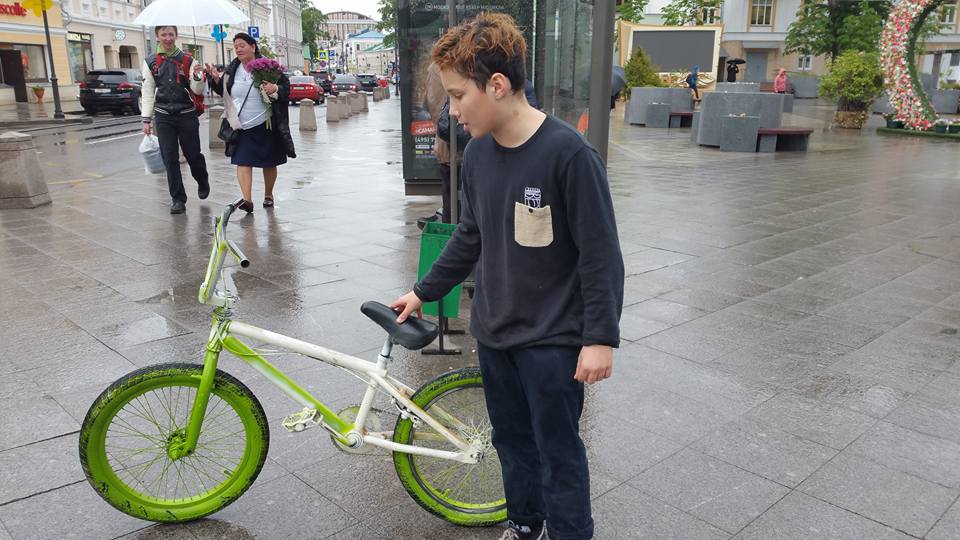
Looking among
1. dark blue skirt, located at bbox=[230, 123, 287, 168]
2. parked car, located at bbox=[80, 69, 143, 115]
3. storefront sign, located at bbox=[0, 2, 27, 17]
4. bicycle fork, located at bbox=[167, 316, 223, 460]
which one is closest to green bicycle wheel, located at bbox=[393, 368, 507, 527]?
bicycle fork, located at bbox=[167, 316, 223, 460]

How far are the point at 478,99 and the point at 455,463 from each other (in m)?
1.37

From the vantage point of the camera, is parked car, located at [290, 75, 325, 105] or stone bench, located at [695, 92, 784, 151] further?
parked car, located at [290, 75, 325, 105]

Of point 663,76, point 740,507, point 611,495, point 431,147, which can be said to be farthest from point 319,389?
point 663,76

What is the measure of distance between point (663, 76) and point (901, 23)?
1565cm

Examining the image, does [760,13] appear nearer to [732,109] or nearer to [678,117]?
[678,117]

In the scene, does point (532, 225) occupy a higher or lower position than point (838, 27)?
lower

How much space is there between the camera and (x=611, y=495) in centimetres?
309

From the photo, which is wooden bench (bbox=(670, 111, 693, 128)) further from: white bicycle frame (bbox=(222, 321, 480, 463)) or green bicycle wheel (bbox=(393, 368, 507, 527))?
white bicycle frame (bbox=(222, 321, 480, 463))

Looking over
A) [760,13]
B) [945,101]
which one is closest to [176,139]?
[945,101]

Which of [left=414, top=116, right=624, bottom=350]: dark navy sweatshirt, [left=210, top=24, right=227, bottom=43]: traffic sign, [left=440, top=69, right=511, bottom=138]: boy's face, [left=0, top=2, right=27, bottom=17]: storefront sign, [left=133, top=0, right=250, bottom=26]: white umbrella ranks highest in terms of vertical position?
[left=0, top=2, right=27, bottom=17]: storefront sign

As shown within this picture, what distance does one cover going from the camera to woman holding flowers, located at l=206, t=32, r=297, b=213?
8.08m

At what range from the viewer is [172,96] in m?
8.27

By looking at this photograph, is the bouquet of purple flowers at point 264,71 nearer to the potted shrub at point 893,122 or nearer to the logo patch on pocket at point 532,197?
the logo patch on pocket at point 532,197

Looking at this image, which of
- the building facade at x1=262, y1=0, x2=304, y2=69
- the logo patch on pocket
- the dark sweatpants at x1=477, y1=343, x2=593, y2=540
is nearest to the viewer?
the logo patch on pocket
